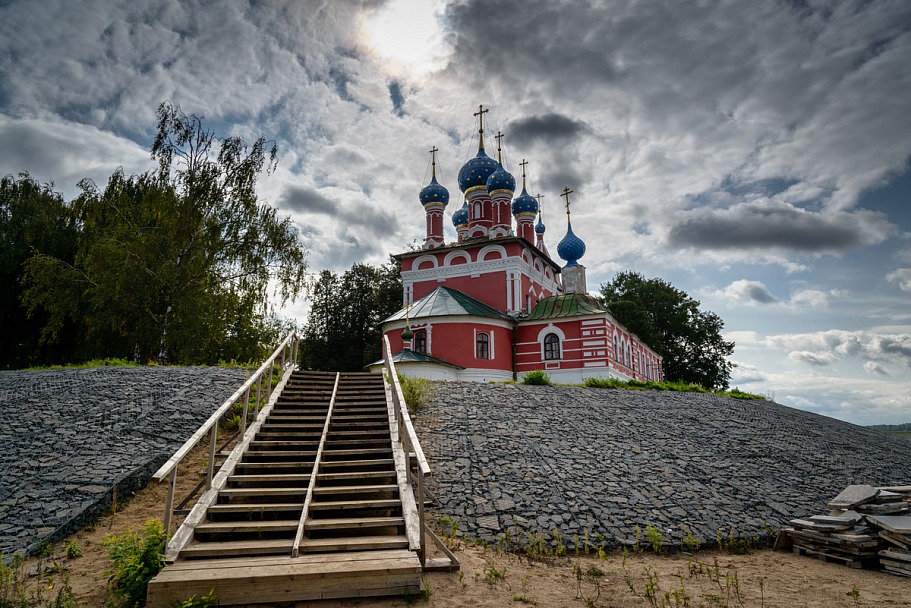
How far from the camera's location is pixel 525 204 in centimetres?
3588

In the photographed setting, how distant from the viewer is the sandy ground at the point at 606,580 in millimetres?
5668

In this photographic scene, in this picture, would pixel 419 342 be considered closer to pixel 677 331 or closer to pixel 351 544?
pixel 351 544

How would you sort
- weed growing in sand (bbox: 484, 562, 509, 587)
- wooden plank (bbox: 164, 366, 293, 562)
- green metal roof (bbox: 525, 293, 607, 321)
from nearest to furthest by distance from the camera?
wooden plank (bbox: 164, 366, 293, 562) → weed growing in sand (bbox: 484, 562, 509, 587) → green metal roof (bbox: 525, 293, 607, 321)

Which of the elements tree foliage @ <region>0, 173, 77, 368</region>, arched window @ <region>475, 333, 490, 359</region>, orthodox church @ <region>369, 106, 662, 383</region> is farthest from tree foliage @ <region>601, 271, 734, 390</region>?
tree foliage @ <region>0, 173, 77, 368</region>

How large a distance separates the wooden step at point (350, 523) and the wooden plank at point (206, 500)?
119 cm

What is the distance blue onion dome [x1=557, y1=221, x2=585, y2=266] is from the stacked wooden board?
24648mm

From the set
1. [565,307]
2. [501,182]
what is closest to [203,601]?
[565,307]

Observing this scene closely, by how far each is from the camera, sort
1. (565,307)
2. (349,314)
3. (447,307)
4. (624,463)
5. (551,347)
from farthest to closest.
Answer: (349,314)
(565,307)
(551,347)
(447,307)
(624,463)

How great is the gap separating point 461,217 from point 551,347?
13261 millimetres

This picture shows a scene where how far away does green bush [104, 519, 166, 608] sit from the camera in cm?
525

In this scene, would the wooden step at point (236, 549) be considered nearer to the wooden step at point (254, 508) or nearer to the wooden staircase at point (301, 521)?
the wooden staircase at point (301, 521)

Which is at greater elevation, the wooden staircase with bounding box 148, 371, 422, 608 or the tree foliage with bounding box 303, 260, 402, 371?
the tree foliage with bounding box 303, 260, 402, 371

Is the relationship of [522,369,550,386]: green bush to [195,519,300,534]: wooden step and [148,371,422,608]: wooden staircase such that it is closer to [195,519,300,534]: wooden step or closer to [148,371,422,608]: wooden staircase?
[148,371,422,608]: wooden staircase

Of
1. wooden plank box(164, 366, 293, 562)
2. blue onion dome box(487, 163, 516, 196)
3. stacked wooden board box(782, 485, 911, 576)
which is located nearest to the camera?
wooden plank box(164, 366, 293, 562)
